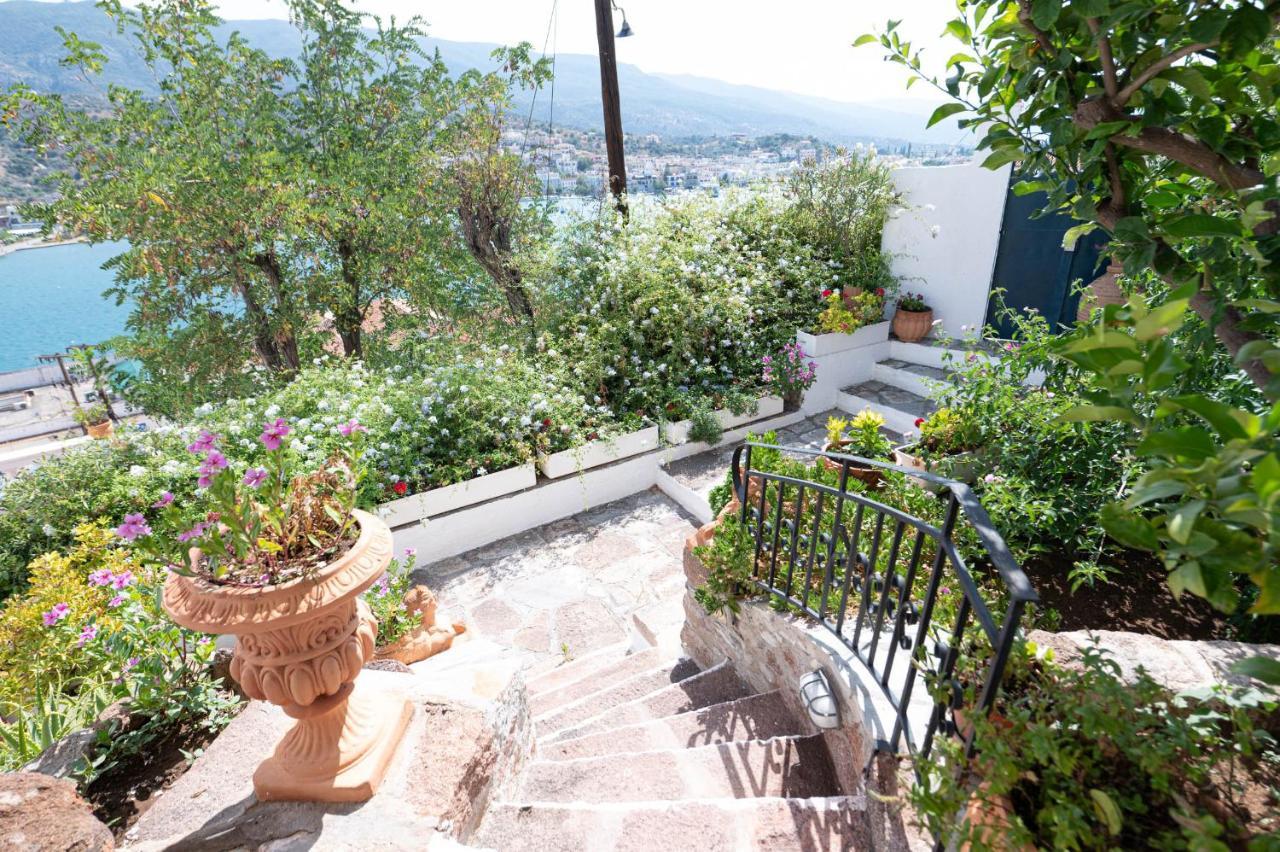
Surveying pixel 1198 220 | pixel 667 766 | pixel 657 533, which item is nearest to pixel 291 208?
pixel 657 533

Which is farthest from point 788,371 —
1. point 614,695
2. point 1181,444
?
point 1181,444

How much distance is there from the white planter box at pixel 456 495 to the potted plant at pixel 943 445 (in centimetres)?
310

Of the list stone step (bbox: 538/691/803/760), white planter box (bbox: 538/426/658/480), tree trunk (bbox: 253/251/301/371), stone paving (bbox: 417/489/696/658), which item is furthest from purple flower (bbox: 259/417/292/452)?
tree trunk (bbox: 253/251/301/371)

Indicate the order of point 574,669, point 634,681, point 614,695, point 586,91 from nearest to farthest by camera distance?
point 614,695
point 634,681
point 574,669
point 586,91

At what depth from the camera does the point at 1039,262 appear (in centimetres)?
687

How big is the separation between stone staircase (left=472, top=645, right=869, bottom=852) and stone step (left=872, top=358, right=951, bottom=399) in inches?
196

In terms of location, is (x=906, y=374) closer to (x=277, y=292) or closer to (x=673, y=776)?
(x=673, y=776)

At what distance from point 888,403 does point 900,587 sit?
499cm

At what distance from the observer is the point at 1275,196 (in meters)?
0.95

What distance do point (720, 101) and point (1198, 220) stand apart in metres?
54.8

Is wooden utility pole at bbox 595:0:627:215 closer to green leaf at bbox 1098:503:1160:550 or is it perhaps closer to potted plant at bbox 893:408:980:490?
potted plant at bbox 893:408:980:490

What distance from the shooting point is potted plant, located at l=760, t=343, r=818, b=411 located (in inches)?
262

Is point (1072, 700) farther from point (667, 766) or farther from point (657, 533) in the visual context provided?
point (657, 533)

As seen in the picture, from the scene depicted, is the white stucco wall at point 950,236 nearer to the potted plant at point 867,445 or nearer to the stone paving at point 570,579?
the potted plant at point 867,445
